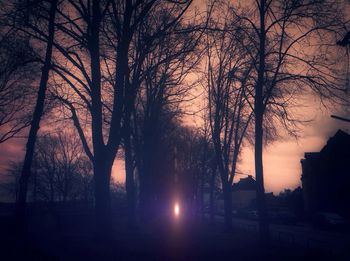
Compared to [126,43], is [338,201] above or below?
below

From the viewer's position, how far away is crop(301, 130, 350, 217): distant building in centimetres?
4010

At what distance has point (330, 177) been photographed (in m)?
42.9

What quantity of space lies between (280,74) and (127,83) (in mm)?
7454

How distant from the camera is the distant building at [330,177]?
4010 centimetres

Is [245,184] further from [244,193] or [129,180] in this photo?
[129,180]

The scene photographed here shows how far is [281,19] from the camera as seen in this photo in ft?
50.1

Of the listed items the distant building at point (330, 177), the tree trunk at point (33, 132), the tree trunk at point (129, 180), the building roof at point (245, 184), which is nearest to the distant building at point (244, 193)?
the building roof at point (245, 184)

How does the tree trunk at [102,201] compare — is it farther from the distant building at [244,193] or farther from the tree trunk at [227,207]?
the distant building at [244,193]

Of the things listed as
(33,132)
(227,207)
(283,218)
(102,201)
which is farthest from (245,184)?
(102,201)

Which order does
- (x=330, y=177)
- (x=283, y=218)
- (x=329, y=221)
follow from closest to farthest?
(x=329, y=221), (x=283, y=218), (x=330, y=177)

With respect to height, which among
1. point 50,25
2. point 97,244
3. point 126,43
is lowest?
point 97,244

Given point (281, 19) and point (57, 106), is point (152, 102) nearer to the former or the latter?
point (57, 106)

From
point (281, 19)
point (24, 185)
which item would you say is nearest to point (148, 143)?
point (24, 185)

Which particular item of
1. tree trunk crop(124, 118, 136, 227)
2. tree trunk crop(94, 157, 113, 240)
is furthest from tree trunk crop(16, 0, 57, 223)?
tree trunk crop(124, 118, 136, 227)
